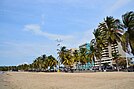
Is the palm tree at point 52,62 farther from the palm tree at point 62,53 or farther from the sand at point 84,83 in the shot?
the sand at point 84,83

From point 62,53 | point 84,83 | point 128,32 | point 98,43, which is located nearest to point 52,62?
point 62,53

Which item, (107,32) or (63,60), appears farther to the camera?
(63,60)

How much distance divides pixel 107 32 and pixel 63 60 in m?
51.4

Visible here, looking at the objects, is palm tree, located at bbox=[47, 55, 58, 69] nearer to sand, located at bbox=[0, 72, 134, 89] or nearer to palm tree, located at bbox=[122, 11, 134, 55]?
palm tree, located at bbox=[122, 11, 134, 55]

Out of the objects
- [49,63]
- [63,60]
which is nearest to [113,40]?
[63,60]

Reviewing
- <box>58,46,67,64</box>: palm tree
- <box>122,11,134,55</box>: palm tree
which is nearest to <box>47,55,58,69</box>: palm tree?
<box>58,46,67,64</box>: palm tree

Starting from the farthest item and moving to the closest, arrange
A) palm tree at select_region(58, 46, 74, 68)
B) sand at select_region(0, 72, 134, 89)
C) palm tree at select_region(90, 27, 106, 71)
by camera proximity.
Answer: palm tree at select_region(58, 46, 74, 68), palm tree at select_region(90, 27, 106, 71), sand at select_region(0, 72, 134, 89)

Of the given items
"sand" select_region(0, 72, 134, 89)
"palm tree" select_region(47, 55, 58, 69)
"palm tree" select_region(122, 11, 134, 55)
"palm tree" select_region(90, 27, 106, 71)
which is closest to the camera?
"sand" select_region(0, 72, 134, 89)

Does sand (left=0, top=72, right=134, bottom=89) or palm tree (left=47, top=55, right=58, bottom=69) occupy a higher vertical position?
palm tree (left=47, top=55, right=58, bottom=69)

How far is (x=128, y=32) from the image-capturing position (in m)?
43.9

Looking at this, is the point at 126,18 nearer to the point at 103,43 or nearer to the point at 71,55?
the point at 103,43

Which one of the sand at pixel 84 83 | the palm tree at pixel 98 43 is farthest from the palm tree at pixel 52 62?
the sand at pixel 84 83

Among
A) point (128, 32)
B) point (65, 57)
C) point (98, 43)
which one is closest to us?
point (128, 32)

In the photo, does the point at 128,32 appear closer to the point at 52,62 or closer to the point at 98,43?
the point at 98,43
